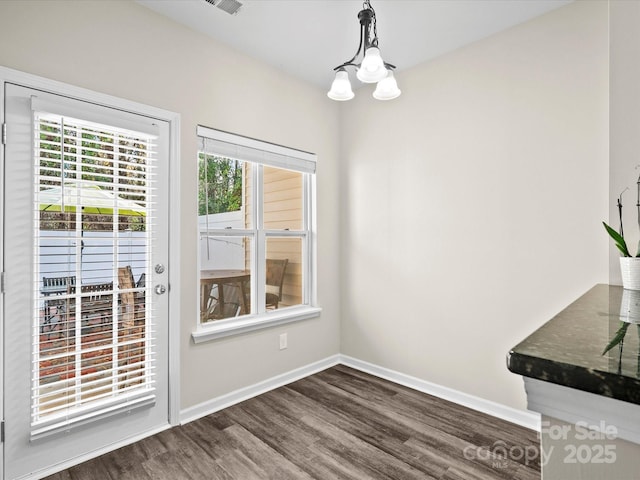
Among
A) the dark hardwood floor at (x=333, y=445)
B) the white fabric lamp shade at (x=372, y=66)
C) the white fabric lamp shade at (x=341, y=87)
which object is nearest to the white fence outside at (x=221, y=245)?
the dark hardwood floor at (x=333, y=445)

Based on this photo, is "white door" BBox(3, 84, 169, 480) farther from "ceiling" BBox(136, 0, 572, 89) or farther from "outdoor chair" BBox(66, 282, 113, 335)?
"ceiling" BBox(136, 0, 572, 89)

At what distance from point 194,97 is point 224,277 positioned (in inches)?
52.1

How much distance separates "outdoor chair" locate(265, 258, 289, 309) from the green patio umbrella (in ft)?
3.99

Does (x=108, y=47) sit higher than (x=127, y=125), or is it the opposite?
(x=108, y=47)

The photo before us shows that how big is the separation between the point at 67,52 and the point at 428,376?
10.7 feet

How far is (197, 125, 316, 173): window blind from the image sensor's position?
8.36ft

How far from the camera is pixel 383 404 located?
268 centimetres

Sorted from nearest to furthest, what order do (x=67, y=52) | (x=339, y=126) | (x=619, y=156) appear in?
(x=619, y=156)
(x=67, y=52)
(x=339, y=126)

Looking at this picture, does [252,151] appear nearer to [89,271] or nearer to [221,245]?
[221,245]

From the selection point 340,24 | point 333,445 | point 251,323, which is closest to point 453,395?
point 333,445

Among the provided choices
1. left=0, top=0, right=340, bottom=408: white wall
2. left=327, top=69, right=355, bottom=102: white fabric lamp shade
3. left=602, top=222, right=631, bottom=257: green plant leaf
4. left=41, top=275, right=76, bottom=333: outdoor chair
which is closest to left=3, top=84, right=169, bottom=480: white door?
left=41, top=275, right=76, bottom=333: outdoor chair

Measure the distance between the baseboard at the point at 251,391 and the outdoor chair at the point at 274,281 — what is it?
2.02 ft

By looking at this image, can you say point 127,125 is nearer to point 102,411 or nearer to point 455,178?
point 102,411

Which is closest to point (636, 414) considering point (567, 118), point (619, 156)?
point (619, 156)
